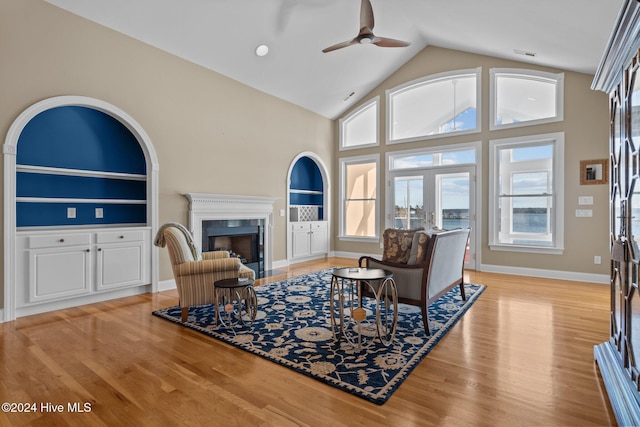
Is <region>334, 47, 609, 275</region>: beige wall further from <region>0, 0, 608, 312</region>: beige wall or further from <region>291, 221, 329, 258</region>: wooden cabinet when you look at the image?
<region>291, 221, 329, 258</region>: wooden cabinet

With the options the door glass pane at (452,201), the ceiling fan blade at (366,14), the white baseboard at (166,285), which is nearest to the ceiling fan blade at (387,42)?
the ceiling fan blade at (366,14)

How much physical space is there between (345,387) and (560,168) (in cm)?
533

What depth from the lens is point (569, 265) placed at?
213 inches

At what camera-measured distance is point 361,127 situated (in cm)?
778

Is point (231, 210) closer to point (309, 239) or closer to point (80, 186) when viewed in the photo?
point (80, 186)

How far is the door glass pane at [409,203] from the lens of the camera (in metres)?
6.92

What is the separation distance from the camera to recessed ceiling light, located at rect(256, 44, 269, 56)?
5.12 meters

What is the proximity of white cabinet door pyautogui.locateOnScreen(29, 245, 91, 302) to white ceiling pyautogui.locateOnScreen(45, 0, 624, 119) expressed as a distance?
2.78 metres

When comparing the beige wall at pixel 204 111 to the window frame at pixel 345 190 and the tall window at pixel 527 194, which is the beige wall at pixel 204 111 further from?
the window frame at pixel 345 190

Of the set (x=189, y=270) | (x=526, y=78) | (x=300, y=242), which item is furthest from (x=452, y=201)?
(x=189, y=270)

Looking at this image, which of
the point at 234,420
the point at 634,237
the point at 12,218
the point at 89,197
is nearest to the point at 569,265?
the point at 634,237

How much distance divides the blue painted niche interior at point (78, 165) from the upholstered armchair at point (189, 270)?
153cm

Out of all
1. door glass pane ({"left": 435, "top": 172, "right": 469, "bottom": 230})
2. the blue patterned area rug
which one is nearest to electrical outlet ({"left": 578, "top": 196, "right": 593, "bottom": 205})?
door glass pane ({"left": 435, "top": 172, "right": 469, "bottom": 230})

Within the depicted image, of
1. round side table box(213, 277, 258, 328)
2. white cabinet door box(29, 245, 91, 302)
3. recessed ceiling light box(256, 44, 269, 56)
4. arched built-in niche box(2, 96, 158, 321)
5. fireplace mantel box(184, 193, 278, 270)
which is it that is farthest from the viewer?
recessed ceiling light box(256, 44, 269, 56)
